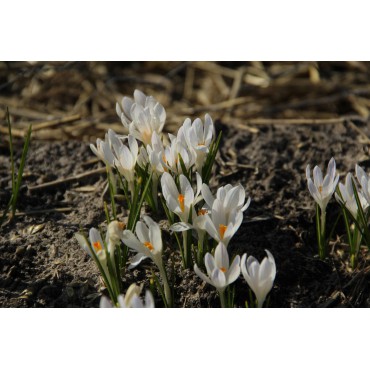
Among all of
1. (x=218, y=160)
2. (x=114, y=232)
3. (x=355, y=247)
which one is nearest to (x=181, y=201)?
(x=114, y=232)

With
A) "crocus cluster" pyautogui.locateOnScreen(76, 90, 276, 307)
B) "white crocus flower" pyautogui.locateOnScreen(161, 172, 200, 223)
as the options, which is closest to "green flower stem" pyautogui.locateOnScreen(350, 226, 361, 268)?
"crocus cluster" pyautogui.locateOnScreen(76, 90, 276, 307)

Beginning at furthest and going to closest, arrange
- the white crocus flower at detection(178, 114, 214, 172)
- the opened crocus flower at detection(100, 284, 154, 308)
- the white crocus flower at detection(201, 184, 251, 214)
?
the white crocus flower at detection(178, 114, 214, 172) → the white crocus flower at detection(201, 184, 251, 214) → the opened crocus flower at detection(100, 284, 154, 308)

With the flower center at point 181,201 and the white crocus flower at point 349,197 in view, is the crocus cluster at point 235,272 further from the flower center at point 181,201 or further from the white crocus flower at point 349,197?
the white crocus flower at point 349,197

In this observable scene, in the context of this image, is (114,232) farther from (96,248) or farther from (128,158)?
(128,158)

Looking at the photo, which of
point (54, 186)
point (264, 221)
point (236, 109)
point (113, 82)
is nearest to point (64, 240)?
point (54, 186)

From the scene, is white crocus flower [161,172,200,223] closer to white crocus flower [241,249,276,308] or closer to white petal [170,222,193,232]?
white petal [170,222,193,232]

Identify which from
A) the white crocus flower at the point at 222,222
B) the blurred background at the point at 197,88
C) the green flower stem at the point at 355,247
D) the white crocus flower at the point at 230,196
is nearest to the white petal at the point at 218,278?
the white crocus flower at the point at 222,222

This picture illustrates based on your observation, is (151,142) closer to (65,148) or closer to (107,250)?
(107,250)
